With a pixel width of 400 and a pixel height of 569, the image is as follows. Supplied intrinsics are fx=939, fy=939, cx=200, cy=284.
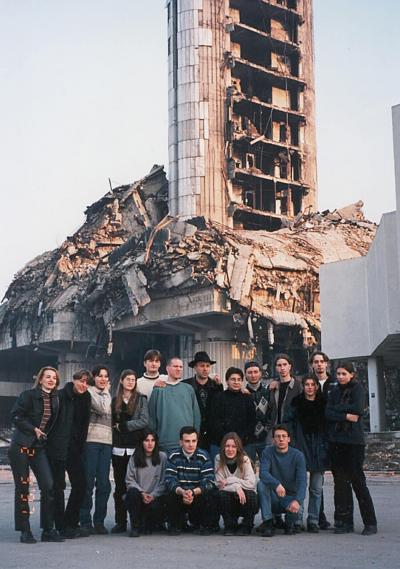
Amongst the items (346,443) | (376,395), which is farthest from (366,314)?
(346,443)

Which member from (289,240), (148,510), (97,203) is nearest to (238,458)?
(148,510)

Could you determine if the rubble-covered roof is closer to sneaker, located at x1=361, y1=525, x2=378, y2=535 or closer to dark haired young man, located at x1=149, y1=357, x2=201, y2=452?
dark haired young man, located at x1=149, y1=357, x2=201, y2=452

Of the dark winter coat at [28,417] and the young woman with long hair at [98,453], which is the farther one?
the young woman with long hair at [98,453]

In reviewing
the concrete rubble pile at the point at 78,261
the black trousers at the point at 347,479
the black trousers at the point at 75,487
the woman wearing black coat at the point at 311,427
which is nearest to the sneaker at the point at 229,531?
the woman wearing black coat at the point at 311,427

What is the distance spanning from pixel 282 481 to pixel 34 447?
2.83 m

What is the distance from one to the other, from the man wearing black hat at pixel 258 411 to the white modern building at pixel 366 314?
2033 centimetres

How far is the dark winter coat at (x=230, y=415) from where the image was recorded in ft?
36.7

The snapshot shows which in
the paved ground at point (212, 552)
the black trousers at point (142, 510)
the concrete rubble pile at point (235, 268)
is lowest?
the paved ground at point (212, 552)

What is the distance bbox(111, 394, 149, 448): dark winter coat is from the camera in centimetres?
1107

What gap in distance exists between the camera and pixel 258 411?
37.4 ft

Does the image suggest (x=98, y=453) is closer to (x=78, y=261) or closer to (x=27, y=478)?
(x=27, y=478)

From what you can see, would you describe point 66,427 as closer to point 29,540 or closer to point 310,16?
point 29,540

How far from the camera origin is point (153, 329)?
49406 mm

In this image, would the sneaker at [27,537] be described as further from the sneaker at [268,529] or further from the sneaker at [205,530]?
the sneaker at [268,529]
